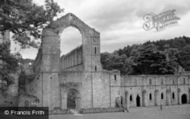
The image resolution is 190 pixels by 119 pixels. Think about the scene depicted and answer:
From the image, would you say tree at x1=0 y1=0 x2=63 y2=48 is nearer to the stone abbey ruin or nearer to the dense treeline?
the stone abbey ruin

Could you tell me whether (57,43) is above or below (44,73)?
above

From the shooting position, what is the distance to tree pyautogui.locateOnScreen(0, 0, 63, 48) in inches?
685

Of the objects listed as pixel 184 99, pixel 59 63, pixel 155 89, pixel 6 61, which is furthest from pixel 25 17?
pixel 184 99

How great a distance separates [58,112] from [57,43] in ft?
33.2

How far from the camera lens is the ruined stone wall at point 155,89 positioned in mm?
47312

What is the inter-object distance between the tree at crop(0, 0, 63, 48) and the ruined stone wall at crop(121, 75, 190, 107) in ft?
95.5

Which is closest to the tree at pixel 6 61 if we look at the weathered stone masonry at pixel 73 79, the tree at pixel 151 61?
the weathered stone masonry at pixel 73 79

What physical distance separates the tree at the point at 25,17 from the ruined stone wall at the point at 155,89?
2912 cm

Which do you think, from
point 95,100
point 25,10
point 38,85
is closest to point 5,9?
point 25,10

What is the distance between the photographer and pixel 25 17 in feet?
58.2

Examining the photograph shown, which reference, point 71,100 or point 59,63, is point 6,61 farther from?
point 71,100

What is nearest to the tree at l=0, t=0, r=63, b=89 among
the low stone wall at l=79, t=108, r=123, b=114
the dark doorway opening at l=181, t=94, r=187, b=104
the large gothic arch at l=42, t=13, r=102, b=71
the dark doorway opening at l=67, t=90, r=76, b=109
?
the low stone wall at l=79, t=108, r=123, b=114

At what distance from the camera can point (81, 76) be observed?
130ft

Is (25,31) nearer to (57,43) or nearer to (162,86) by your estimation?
(57,43)
